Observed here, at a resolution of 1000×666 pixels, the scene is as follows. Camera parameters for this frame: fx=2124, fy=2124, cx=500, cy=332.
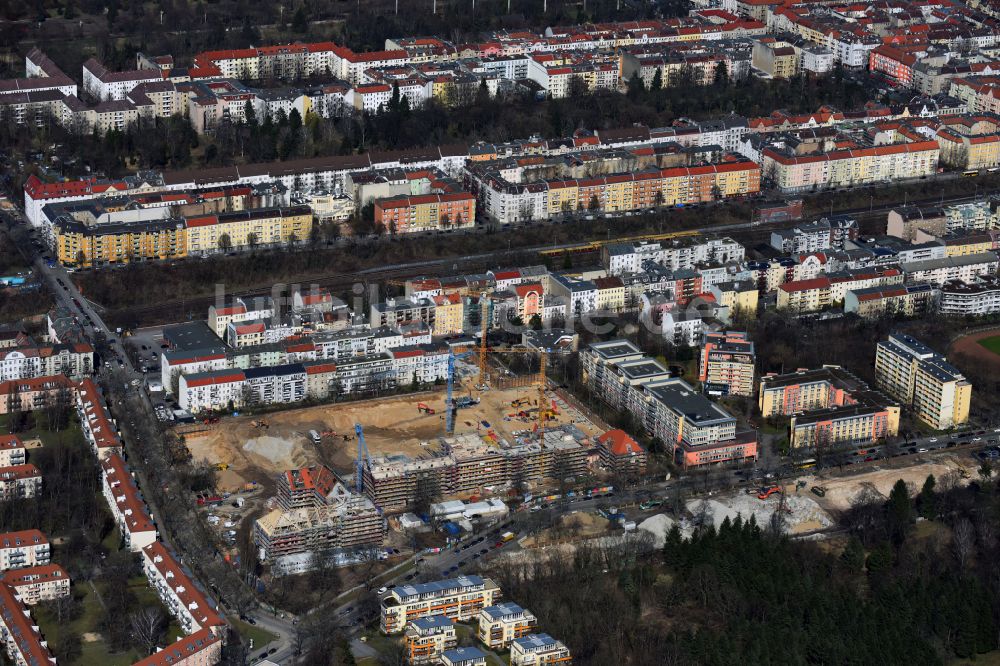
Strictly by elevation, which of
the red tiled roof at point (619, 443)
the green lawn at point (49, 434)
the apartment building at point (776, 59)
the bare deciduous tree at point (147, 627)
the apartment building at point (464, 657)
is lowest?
the apartment building at point (464, 657)

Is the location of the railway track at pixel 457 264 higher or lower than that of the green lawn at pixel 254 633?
higher

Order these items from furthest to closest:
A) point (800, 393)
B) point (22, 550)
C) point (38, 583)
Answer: point (800, 393) → point (22, 550) → point (38, 583)

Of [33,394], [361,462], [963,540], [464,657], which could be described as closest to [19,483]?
[33,394]

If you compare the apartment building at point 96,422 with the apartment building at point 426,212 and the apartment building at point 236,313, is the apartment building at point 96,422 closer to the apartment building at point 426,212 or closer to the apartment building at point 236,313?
the apartment building at point 236,313

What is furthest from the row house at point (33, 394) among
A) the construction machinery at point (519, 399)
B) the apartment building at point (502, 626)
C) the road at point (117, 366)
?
the apartment building at point (502, 626)

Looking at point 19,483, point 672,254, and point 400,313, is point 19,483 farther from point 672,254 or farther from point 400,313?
point 672,254
